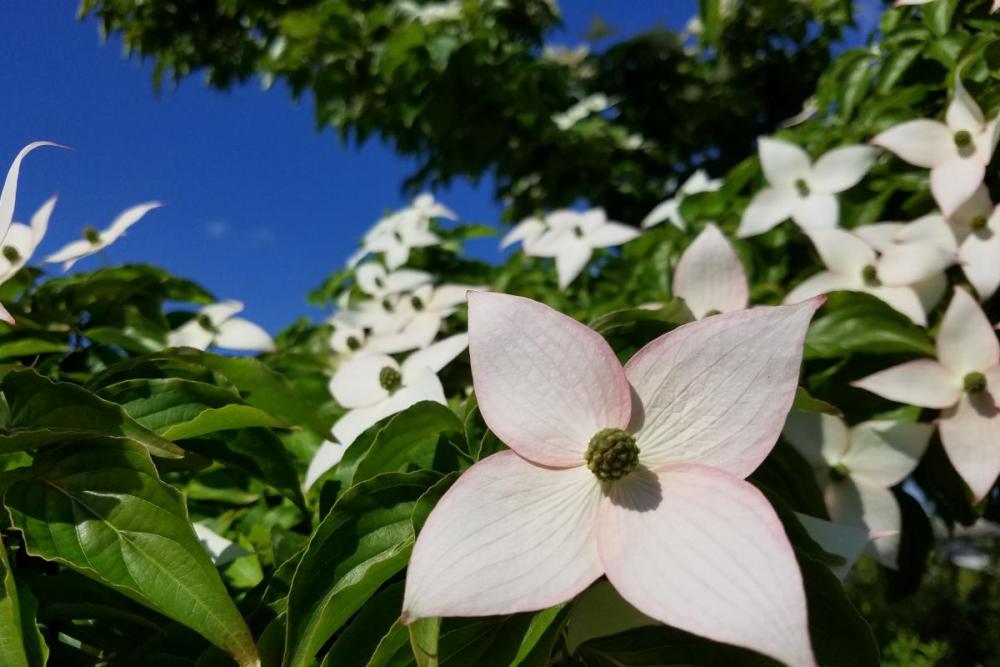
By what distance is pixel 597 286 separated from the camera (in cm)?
130

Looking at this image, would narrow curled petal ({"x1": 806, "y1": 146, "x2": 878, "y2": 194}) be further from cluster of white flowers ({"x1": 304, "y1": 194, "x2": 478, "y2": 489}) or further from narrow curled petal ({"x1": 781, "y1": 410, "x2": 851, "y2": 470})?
cluster of white flowers ({"x1": 304, "y1": 194, "x2": 478, "y2": 489})

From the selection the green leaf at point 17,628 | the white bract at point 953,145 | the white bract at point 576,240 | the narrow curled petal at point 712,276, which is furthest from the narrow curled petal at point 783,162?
the green leaf at point 17,628

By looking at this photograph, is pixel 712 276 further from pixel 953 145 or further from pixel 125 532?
pixel 125 532

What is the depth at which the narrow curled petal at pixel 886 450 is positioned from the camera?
30.1 inches

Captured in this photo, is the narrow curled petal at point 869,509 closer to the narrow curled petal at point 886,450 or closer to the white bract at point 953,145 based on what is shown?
the narrow curled petal at point 886,450

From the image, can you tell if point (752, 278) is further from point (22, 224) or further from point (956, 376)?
point (22, 224)

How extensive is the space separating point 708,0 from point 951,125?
0.81m

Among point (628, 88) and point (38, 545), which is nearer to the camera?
point (38, 545)

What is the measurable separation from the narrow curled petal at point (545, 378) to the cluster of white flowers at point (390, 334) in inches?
5.5

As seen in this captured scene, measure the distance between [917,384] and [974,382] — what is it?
0.05 metres

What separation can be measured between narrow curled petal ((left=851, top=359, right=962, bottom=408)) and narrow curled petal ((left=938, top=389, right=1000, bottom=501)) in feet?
0.06

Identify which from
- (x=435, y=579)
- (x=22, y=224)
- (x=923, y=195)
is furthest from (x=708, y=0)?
(x=435, y=579)

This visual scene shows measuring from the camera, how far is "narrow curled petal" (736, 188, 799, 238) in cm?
103

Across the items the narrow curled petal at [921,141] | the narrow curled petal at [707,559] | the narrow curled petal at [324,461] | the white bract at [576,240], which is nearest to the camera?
the narrow curled petal at [707,559]
